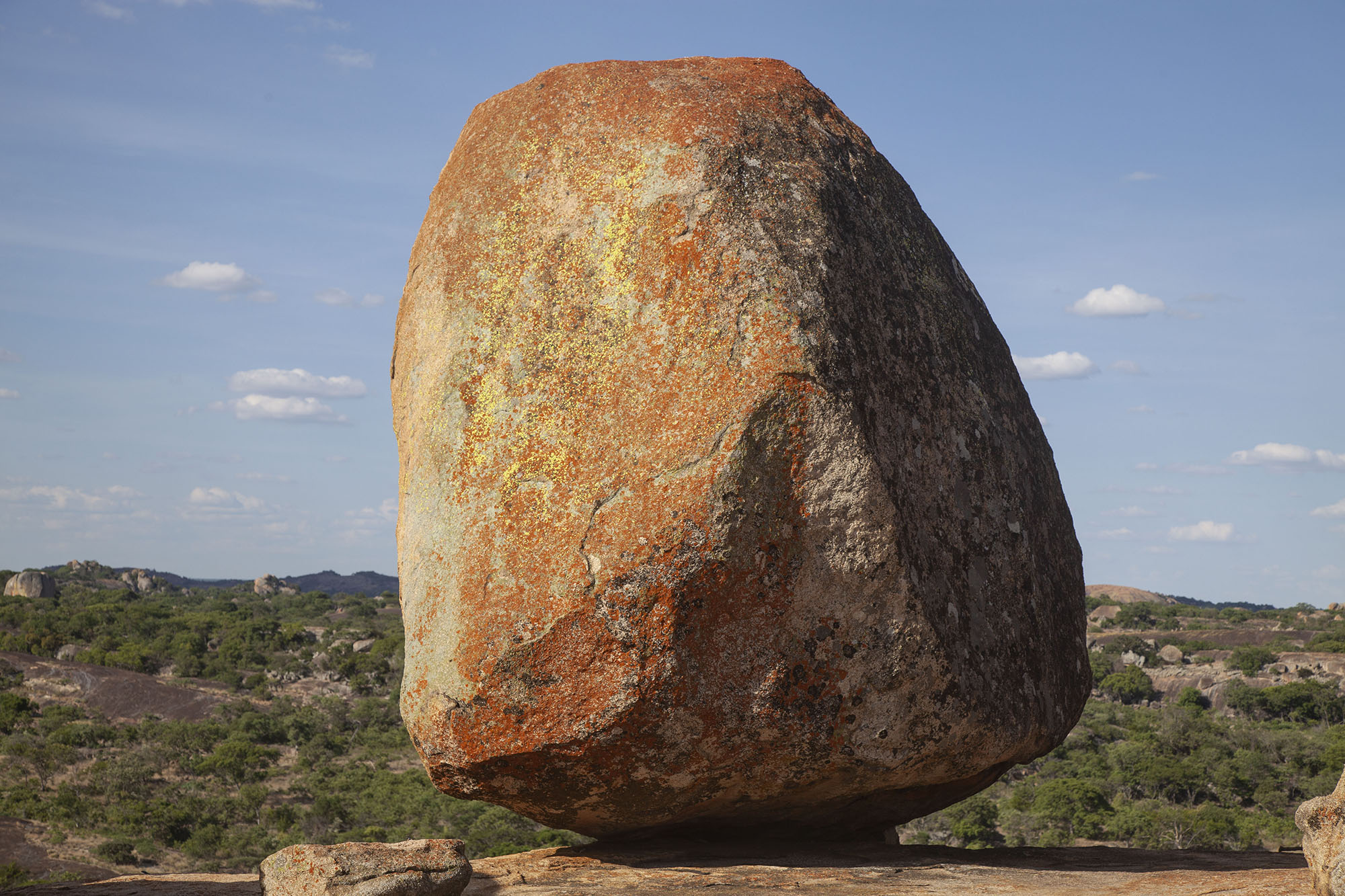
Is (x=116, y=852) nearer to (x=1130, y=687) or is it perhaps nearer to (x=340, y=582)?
(x=1130, y=687)

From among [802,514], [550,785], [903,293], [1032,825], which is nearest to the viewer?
[802,514]

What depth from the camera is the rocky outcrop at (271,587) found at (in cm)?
9550

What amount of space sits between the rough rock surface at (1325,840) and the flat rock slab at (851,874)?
308mm

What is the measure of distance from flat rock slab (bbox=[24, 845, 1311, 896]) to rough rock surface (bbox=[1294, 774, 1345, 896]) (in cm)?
31

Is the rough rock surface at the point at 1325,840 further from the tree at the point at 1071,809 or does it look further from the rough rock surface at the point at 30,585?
the rough rock surface at the point at 30,585

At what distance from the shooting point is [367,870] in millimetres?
4367

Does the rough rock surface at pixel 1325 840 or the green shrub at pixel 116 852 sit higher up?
the rough rock surface at pixel 1325 840

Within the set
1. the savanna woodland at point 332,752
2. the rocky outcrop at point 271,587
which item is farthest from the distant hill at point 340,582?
the savanna woodland at point 332,752

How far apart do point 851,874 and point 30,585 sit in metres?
70.2

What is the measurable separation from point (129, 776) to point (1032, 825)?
22024 millimetres

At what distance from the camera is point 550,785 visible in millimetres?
4848

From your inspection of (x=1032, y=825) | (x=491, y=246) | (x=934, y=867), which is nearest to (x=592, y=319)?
(x=491, y=246)

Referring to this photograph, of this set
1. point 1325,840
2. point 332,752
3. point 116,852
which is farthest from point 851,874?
point 332,752

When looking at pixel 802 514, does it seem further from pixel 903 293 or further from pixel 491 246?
pixel 491 246
